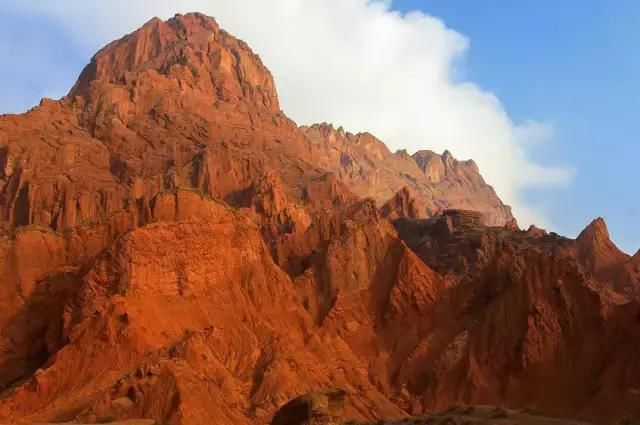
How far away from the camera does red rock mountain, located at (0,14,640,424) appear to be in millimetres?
49500

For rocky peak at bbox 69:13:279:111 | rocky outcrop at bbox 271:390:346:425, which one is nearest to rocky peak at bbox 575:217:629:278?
rocky peak at bbox 69:13:279:111

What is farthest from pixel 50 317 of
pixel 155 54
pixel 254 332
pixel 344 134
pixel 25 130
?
pixel 344 134

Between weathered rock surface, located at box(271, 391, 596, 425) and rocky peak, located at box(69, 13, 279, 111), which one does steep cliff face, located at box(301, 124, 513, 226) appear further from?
weathered rock surface, located at box(271, 391, 596, 425)

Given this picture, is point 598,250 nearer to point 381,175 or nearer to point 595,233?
point 595,233

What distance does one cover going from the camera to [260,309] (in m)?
60.6

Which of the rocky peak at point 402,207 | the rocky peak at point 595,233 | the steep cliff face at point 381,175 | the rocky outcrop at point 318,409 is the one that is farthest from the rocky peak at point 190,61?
the rocky outcrop at point 318,409

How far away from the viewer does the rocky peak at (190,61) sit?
121 metres

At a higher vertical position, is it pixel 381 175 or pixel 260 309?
pixel 381 175

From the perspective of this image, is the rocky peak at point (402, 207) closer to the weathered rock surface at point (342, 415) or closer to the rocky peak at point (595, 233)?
the rocky peak at point (595, 233)

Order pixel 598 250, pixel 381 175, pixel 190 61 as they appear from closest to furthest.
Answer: pixel 598 250
pixel 190 61
pixel 381 175

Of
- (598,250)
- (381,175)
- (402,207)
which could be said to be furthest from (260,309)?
(381,175)

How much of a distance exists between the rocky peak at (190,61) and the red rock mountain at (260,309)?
24.8 meters

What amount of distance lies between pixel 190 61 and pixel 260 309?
68.1 meters

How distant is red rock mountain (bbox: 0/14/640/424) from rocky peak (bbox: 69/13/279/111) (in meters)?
24.8
